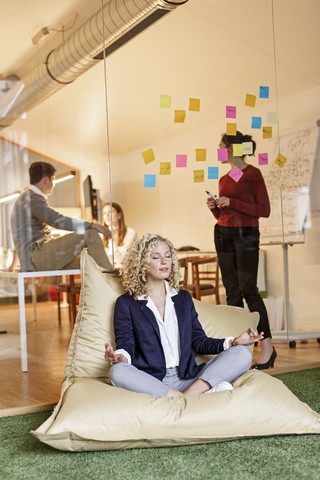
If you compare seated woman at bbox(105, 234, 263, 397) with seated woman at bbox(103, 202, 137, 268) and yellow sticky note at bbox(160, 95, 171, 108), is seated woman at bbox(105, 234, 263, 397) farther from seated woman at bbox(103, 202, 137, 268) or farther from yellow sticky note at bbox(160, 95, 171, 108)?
yellow sticky note at bbox(160, 95, 171, 108)

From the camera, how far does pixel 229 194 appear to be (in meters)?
3.73

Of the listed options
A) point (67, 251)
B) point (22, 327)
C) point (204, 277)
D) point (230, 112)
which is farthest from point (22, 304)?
point (230, 112)

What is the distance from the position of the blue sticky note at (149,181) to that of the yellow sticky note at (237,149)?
0.55m

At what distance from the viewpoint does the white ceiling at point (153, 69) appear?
11.0 feet

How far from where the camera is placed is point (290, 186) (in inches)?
160

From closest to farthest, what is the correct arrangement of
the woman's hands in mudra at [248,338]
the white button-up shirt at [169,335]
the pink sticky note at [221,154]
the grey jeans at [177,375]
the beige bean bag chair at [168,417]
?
the beige bean bag chair at [168,417], the grey jeans at [177,375], the woman's hands in mudra at [248,338], the white button-up shirt at [169,335], the pink sticky note at [221,154]

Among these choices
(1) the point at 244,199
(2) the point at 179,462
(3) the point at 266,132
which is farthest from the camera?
(3) the point at 266,132

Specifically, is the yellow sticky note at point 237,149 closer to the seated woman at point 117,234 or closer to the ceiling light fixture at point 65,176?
the seated woman at point 117,234

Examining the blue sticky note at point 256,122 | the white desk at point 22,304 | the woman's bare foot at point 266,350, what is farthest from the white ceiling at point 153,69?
the woman's bare foot at point 266,350

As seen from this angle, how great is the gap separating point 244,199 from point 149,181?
608 mm

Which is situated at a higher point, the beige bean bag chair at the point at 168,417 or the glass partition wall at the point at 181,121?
the glass partition wall at the point at 181,121

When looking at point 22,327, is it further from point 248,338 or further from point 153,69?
point 153,69

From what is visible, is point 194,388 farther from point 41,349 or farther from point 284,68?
point 284,68

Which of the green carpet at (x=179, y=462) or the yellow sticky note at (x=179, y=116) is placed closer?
the green carpet at (x=179, y=462)
